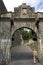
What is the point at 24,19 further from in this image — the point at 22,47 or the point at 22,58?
the point at 22,47

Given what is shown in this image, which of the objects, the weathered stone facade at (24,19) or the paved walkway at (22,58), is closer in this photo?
the paved walkway at (22,58)

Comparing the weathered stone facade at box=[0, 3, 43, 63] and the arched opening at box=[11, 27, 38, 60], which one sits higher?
the weathered stone facade at box=[0, 3, 43, 63]

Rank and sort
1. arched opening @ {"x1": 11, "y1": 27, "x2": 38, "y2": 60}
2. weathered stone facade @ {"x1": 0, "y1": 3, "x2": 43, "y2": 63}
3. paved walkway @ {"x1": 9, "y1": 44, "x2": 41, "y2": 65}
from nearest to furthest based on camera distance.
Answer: paved walkway @ {"x1": 9, "y1": 44, "x2": 41, "y2": 65}
weathered stone facade @ {"x1": 0, "y1": 3, "x2": 43, "y2": 63}
arched opening @ {"x1": 11, "y1": 27, "x2": 38, "y2": 60}

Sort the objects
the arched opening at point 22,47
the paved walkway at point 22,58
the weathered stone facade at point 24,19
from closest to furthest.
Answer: the paved walkway at point 22,58
the weathered stone facade at point 24,19
the arched opening at point 22,47

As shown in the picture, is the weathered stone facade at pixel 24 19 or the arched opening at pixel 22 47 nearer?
the weathered stone facade at pixel 24 19

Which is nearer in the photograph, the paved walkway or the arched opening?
the paved walkway

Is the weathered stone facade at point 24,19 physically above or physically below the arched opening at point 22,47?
above

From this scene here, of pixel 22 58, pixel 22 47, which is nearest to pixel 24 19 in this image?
pixel 22 58

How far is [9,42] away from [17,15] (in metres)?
2.59

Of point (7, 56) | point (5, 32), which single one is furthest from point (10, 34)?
point (7, 56)

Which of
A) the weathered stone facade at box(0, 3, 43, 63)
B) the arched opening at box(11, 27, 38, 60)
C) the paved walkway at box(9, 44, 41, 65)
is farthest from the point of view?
the arched opening at box(11, 27, 38, 60)

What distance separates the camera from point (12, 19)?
18875 mm

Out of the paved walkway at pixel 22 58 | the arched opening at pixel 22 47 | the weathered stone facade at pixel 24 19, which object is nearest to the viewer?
the paved walkway at pixel 22 58

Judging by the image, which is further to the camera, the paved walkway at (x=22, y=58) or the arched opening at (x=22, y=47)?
the arched opening at (x=22, y=47)
